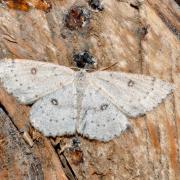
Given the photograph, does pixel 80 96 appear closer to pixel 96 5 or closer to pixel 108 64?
pixel 108 64

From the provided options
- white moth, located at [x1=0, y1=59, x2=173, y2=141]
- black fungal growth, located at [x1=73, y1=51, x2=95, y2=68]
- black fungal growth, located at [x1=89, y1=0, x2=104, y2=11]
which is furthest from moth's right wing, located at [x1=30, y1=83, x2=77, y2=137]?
black fungal growth, located at [x1=89, y1=0, x2=104, y2=11]

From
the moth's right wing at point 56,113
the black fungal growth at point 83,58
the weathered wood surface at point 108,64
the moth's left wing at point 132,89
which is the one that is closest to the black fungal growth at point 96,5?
the weathered wood surface at point 108,64

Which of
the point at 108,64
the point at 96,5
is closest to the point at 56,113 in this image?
the point at 108,64

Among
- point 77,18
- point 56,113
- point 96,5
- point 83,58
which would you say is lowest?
point 56,113

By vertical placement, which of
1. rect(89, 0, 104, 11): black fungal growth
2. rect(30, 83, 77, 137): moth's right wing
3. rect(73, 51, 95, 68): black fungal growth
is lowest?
rect(30, 83, 77, 137): moth's right wing

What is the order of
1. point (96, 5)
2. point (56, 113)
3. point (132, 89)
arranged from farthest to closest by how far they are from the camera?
1. point (96, 5)
2. point (132, 89)
3. point (56, 113)

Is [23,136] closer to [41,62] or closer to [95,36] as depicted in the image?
[41,62]

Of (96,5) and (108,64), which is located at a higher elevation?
(96,5)

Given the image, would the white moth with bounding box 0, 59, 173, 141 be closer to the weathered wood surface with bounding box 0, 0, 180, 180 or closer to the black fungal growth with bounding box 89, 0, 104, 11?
the weathered wood surface with bounding box 0, 0, 180, 180
